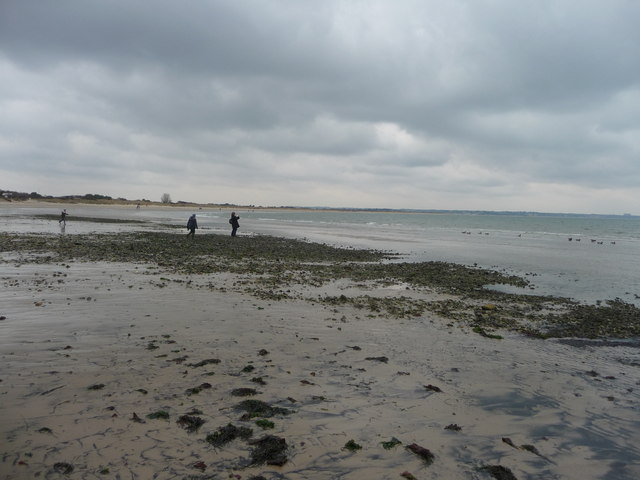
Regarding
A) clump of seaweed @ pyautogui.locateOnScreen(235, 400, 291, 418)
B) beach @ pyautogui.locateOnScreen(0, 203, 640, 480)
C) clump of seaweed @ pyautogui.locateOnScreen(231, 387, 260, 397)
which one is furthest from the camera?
clump of seaweed @ pyautogui.locateOnScreen(231, 387, 260, 397)

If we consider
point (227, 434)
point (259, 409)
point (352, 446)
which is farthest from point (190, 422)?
point (352, 446)

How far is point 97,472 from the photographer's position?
4.28 meters

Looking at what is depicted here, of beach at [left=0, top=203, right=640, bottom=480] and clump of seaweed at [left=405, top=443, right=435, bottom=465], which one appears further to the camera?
clump of seaweed at [left=405, top=443, right=435, bottom=465]

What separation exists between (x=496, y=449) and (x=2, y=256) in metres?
22.2

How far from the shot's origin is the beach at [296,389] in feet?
15.6

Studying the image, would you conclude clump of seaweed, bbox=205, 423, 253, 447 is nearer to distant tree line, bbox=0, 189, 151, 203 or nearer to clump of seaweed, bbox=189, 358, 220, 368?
clump of seaweed, bbox=189, 358, 220, 368

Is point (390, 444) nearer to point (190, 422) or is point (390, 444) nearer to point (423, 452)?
point (423, 452)

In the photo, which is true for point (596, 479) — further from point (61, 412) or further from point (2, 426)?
point (2, 426)

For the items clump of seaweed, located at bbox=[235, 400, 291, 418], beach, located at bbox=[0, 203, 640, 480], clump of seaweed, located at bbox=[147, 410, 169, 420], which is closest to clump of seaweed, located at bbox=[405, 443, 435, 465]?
beach, located at bbox=[0, 203, 640, 480]

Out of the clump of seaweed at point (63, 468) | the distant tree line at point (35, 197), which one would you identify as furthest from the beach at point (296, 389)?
the distant tree line at point (35, 197)

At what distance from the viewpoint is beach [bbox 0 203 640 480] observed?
4.77 meters

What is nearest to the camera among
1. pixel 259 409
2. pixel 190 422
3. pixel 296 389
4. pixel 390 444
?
pixel 390 444

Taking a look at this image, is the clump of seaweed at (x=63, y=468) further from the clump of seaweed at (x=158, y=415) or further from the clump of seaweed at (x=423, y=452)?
the clump of seaweed at (x=423, y=452)

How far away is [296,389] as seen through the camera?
6625mm
